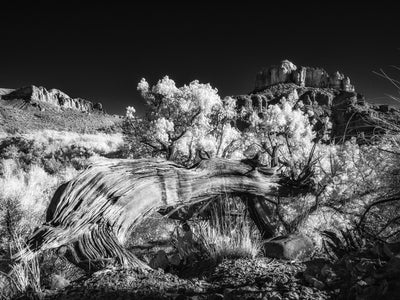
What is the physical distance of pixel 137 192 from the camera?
4883 mm

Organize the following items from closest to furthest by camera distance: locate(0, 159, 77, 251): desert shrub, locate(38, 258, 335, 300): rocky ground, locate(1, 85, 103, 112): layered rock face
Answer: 1. locate(38, 258, 335, 300): rocky ground
2. locate(0, 159, 77, 251): desert shrub
3. locate(1, 85, 103, 112): layered rock face

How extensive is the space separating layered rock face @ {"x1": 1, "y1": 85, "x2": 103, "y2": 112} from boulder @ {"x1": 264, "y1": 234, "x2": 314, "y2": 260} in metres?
82.5

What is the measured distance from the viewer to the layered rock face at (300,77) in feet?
416

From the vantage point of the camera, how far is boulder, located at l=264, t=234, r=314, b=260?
4.24m

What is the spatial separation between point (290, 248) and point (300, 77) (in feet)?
444

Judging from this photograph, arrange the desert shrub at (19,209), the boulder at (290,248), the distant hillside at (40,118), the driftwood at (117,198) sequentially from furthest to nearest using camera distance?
the distant hillside at (40,118) → the desert shrub at (19,209) → the boulder at (290,248) → the driftwood at (117,198)

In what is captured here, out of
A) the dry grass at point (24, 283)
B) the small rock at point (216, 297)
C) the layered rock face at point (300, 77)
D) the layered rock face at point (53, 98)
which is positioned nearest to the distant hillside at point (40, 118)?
the layered rock face at point (53, 98)

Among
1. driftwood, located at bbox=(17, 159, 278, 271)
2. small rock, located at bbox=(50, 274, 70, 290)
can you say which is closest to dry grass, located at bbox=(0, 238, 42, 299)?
small rock, located at bbox=(50, 274, 70, 290)

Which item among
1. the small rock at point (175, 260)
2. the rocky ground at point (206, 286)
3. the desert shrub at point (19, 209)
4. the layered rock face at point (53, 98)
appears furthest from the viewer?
the layered rock face at point (53, 98)

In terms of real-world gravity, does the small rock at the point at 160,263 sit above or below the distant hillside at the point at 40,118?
below

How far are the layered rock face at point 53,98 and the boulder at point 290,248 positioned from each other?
82.5 m

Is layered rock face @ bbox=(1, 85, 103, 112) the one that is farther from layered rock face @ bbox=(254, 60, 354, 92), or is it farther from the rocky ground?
the rocky ground

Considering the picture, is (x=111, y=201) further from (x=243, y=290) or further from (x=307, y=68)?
(x=307, y=68)

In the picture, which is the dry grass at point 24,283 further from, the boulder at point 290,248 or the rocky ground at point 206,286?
the boulder at point 290,248
